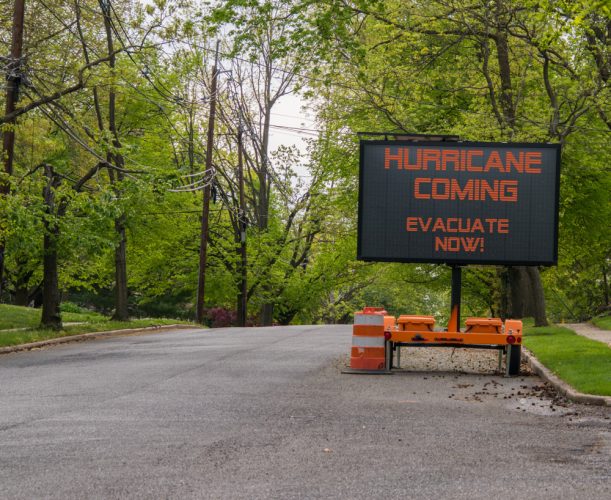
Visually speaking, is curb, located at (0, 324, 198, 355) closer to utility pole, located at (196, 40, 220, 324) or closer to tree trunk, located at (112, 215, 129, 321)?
tree trunk, located at (112, 215, 129, 321)

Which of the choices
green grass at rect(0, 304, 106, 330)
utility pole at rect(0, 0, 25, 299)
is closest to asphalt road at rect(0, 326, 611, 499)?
utility pole at rect(0, 0, 25, 299)

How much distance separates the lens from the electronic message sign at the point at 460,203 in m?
15.2

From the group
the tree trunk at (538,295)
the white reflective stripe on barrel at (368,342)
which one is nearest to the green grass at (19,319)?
the white reflective stripe on barrel at (368,342)

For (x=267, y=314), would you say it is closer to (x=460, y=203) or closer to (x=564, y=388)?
(x=460, y=203)

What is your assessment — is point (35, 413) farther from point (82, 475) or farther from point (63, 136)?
point (63, 136)

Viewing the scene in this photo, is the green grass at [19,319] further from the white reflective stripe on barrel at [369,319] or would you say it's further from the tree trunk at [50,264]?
the white reflective stripe on barrel at [369,319]

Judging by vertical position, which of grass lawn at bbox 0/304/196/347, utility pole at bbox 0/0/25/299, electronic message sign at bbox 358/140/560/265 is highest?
utility pole at bbox 0/0/25/299

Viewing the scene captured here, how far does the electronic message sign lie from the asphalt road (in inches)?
84.9

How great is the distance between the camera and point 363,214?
15.3 metres

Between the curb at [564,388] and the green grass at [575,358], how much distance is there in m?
0.10

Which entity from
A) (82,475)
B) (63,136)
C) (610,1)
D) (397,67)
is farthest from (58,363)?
(63,136)

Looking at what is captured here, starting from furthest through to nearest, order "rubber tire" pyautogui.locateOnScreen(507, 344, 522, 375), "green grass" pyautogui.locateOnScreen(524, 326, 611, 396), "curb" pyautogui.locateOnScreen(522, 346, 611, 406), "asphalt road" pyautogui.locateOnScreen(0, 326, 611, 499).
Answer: "rubber tire" pyautogui.locateOnScreen(507, 344, 522, 375) < "green grass" pyautogui.locateOnScreen(524, 326, 611, 396) < "curb" pyautogui.locateOnScreen(522, 346, 611, 406) < "asphalt road" pyautogui.locateOnScreen(0, 326, 611, 499)

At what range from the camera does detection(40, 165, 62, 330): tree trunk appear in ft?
76.9

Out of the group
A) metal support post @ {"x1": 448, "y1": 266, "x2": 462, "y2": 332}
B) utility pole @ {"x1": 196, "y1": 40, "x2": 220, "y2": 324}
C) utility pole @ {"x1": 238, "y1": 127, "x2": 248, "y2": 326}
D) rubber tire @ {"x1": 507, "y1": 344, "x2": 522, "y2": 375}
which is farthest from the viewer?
utility pole @ {"x1": 238, "y1": 127, "x2": 248, "y2": 326}
